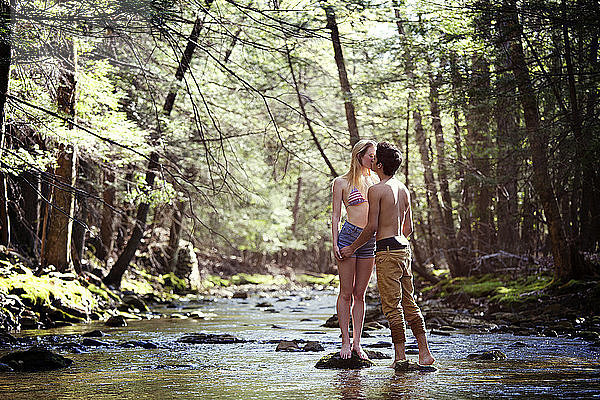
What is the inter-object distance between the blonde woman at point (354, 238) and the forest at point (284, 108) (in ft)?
1.60

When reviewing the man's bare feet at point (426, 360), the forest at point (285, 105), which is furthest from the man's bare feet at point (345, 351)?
the forest at point (285, 105)

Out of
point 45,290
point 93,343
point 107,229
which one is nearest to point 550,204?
point 93,343

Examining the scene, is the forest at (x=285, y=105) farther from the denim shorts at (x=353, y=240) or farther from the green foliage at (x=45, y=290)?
the denim shorts at (x=353, y=240)

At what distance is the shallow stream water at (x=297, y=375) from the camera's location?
4219 mm

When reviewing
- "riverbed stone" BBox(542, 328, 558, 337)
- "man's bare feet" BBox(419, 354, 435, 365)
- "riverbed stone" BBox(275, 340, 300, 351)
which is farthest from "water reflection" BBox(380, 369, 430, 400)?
A: "riverbed stone" BBox(542, 328, 558, 337)

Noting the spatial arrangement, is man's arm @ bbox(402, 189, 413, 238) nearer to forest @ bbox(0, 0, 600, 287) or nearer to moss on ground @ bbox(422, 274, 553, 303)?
forest @ bbox(0, 0, 600, 287)

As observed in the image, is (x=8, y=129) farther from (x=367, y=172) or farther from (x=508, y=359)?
(x=508, y=359)

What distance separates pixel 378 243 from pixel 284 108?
450 centimetres

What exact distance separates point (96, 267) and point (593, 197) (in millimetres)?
13258

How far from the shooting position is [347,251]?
5836 mm

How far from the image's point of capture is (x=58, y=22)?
21.5 feet

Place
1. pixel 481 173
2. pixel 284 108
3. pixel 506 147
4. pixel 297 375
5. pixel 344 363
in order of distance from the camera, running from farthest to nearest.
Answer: pixel 481 173 < pixel 506 147 < pixel 284 108 < pixel 344 363 < pixel 297 375

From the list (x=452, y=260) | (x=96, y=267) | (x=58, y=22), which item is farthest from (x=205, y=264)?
(x=58, y=22)

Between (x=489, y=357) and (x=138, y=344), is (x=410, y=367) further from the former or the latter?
(x=138, y=344)
